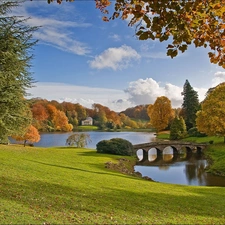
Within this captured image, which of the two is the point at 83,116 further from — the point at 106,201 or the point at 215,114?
the point at 106,201

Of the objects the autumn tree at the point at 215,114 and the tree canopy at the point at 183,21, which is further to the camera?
the autumn tree at the point at 215,114

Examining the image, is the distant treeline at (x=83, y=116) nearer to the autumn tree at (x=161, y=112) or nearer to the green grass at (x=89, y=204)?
the autumn tree at (x=161, y=112)

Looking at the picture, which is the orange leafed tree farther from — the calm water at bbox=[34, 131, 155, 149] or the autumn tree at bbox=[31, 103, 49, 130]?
the autumn tree at bbox=[31, 103, 49, 130]

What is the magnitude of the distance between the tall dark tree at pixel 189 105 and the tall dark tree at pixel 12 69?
48.9 meters

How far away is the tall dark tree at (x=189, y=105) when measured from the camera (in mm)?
59812

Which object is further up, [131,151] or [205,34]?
[205,34]

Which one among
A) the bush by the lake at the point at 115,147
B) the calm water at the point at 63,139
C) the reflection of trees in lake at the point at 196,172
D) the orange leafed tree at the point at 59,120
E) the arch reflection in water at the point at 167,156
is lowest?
the arch reflection in water at the point at 167,156

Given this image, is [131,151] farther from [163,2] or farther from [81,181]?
[163,2]

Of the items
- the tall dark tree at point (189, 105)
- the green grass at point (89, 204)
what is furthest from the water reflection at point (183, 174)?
the tall dark tree at point (189, 105)

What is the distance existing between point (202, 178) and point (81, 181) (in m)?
14.0

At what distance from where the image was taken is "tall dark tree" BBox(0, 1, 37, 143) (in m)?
14.1

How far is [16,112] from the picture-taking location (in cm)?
1585

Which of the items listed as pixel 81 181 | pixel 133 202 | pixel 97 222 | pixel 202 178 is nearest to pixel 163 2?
pixel 97 222

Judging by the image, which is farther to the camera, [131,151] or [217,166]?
[131,151]
